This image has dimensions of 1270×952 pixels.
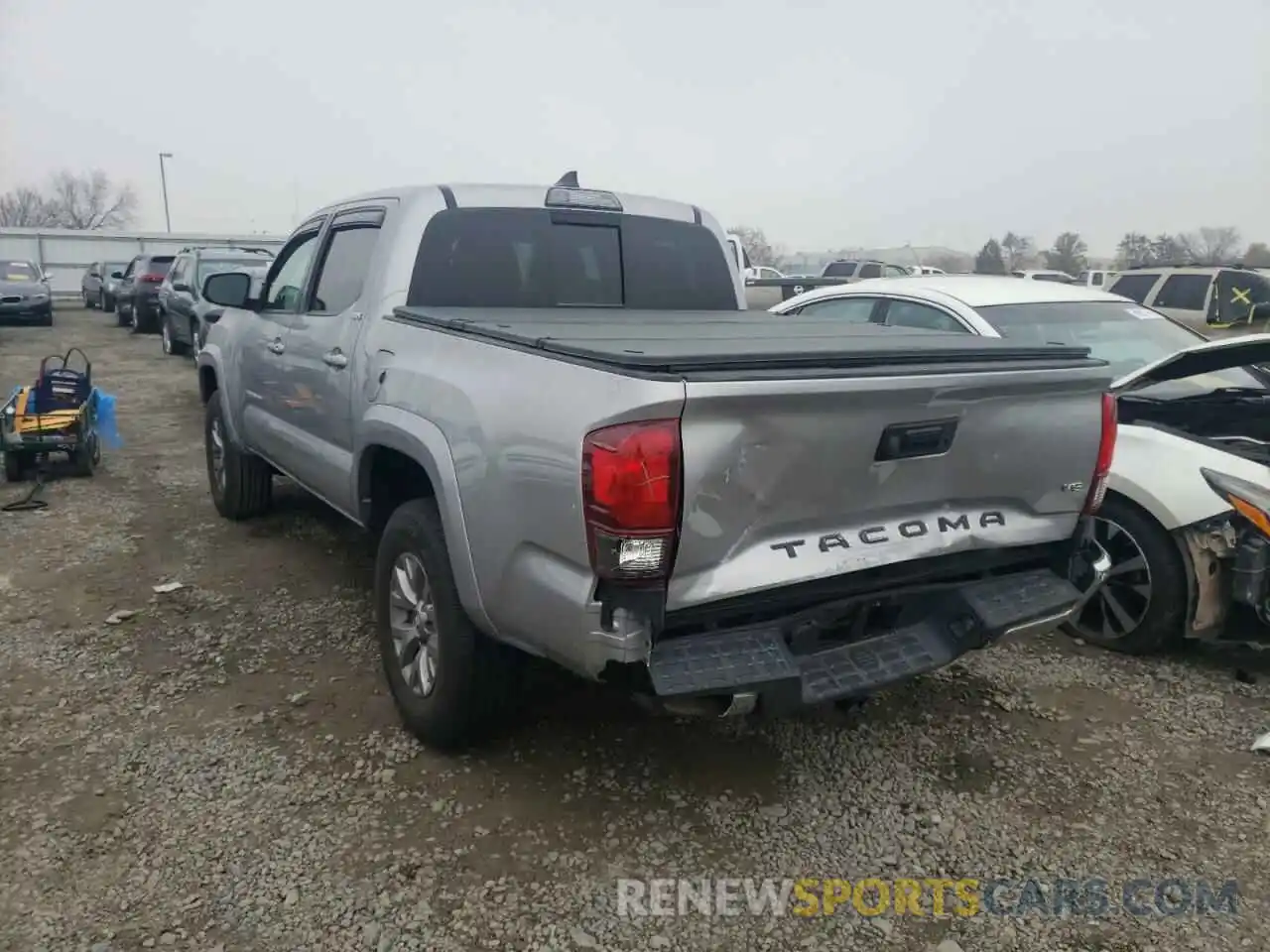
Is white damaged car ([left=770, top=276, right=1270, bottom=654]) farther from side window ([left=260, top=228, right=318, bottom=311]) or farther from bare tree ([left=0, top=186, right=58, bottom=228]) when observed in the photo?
bare tree ([left=0, top=186, right=58, bottom=228])

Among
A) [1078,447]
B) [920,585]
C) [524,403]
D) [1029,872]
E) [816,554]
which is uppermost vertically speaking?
[524,403]

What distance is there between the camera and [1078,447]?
3092 millimetres

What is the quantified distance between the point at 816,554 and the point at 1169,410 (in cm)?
321

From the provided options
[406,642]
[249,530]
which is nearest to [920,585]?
[406,642]

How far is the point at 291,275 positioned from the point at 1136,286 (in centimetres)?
1353

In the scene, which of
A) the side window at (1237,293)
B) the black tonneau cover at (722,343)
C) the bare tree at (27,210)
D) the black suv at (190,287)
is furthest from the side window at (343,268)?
the bare tree at (27,210)

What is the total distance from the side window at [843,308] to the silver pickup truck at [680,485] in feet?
6.78

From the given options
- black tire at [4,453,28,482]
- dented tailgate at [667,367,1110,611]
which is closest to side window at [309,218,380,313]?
dented tailgate at [667,367,1110,611]

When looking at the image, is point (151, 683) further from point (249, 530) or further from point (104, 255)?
point (104, 255)

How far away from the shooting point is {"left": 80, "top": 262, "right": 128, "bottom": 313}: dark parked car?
2466 cm

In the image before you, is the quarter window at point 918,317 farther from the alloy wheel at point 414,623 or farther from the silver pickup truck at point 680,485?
the alloy wheel at point 414,623

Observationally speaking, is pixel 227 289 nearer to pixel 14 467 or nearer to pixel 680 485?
pixel 14 467

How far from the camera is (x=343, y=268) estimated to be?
433cm

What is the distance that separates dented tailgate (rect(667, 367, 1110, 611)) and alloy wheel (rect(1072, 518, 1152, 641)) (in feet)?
4.21
